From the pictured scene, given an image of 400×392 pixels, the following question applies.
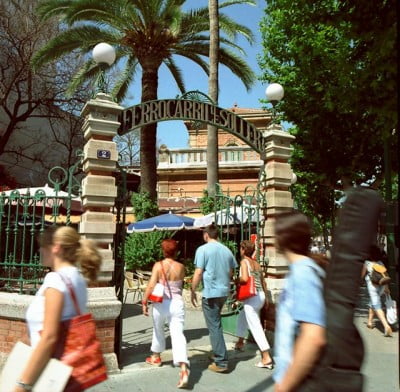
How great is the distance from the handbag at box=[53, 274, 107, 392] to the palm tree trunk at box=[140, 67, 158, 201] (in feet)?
38.9

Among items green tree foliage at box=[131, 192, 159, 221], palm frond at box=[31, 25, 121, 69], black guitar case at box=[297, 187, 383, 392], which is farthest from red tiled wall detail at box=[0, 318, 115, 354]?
palm frond at box=[31, 25, 121, 69]

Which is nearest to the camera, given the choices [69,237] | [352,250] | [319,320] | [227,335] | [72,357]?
[352,250]

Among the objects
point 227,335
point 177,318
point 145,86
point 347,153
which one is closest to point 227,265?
point 177,318

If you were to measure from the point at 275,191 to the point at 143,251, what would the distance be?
22.2 ft

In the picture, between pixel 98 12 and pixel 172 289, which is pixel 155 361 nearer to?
pixel 172 289

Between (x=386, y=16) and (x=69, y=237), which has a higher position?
(x=386, y=16)

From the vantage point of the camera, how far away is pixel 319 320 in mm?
2232

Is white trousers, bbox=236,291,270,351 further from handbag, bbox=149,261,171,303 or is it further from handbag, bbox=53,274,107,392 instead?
Answer: handbag, bbox=53,274,107,392

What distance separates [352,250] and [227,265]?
13.6ft

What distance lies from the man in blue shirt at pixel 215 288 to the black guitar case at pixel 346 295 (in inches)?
153

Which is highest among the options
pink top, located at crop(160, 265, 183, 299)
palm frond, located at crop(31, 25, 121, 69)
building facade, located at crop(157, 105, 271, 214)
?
palm frond, located at crop(31, 25, 121, 69)

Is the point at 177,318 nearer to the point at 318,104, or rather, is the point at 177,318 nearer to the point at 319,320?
the point at 319,320

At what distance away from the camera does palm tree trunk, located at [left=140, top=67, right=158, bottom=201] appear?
14266 millimetres

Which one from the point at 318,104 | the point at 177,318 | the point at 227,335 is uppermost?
the point at 318,104
